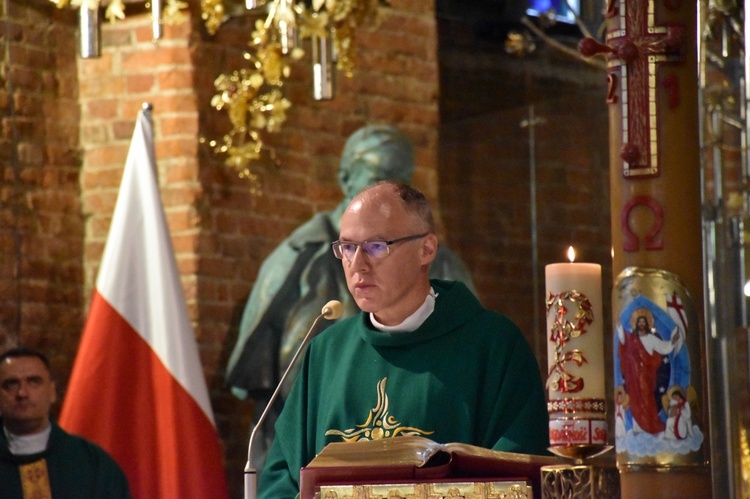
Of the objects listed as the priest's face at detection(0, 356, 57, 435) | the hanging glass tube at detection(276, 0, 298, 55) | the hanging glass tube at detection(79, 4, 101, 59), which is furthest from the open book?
the priest's face at detection(0, 356, 57, 435)

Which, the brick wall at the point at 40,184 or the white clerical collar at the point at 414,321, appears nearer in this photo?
the white clerical collar at the point at 414,321

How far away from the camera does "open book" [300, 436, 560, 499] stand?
9.68 ft

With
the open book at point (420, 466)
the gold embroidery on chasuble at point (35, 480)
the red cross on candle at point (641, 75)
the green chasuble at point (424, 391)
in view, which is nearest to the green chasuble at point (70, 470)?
the gold embroidery on chasuble at point (35, 480)

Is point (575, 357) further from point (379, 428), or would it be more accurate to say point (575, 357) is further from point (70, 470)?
point (70, 470)

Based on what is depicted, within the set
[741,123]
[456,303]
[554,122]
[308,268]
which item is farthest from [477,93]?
[456,303]

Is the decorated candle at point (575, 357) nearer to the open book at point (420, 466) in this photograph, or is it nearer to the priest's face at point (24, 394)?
the open book at point (420, 466)

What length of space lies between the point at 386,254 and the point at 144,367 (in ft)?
8.41

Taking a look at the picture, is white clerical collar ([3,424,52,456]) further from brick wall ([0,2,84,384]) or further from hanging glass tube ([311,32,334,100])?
hanging glass tube ([311,32,334,100])

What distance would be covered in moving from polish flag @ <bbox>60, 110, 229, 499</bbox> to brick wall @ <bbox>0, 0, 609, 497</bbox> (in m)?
0.40

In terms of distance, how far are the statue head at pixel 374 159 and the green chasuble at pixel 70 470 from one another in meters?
1.43

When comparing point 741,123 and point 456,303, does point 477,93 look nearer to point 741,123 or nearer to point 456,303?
point 741,123

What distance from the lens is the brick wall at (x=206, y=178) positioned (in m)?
6.49

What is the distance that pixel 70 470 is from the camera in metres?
5.98

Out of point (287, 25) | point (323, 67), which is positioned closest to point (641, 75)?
point (287, 25)
